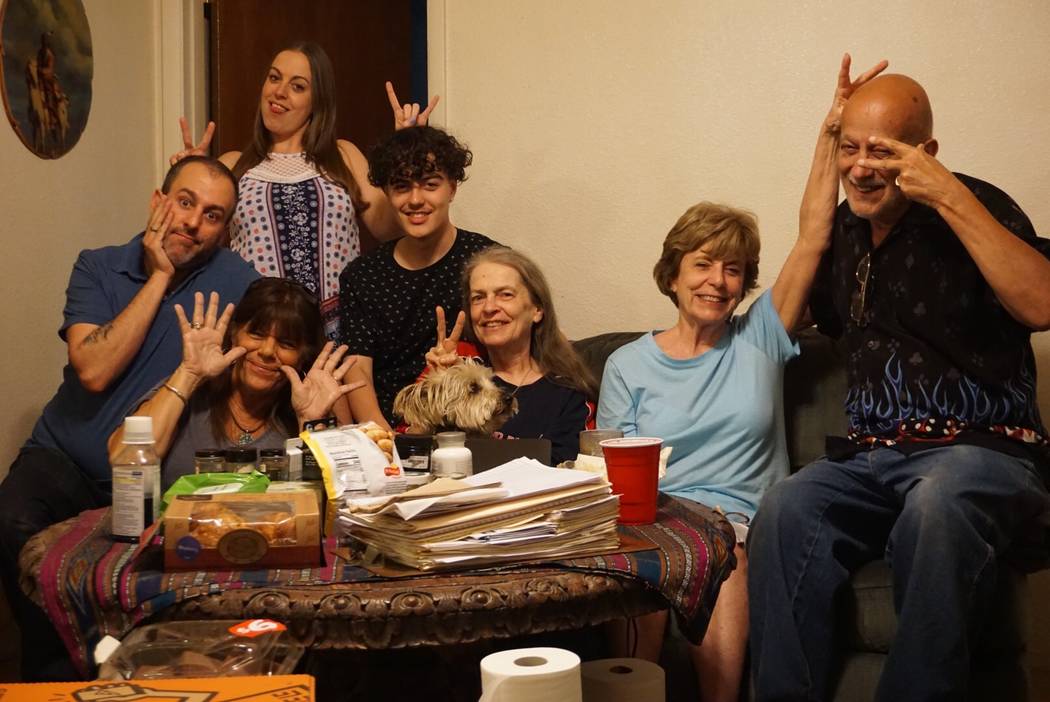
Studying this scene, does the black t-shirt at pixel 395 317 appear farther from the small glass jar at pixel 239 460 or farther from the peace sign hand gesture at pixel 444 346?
the small glass jar at pixel 239 460

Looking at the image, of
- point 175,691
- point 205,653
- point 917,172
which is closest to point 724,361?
point 917,172

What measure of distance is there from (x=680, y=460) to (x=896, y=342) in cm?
56

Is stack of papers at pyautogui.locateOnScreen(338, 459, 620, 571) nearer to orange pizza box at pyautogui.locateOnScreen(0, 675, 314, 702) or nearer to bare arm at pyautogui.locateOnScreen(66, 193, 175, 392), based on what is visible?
orange pizza box at pyautogui.locateOnScreen(0, 675, 314, 702)

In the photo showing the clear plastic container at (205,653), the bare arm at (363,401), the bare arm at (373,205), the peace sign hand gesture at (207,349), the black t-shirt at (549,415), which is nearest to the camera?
the clear plastic container at (205,653)

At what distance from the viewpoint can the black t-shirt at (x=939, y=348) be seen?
2.18 meters

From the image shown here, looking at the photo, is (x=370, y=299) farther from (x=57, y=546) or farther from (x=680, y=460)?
(x=57, y=546)

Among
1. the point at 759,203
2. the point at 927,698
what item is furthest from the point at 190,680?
the point at 759,203

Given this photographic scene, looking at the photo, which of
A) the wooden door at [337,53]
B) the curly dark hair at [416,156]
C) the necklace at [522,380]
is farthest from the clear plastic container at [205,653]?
the wooden door at [337,53]

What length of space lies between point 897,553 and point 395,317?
1.44m

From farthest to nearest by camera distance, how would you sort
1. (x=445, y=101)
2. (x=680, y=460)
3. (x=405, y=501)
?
(x=445, y=101) → (x=680, y=460) → (x=405, y=501)

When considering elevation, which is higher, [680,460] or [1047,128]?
[1047,128]

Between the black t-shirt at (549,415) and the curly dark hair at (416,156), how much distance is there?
0.64 metres

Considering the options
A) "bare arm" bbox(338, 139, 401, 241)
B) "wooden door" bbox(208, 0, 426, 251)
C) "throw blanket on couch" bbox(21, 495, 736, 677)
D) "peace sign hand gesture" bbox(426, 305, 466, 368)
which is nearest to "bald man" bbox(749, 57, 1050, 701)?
"throw blanket on couch" bbox(21, 495, 736, 677)

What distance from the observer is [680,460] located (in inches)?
98.5
